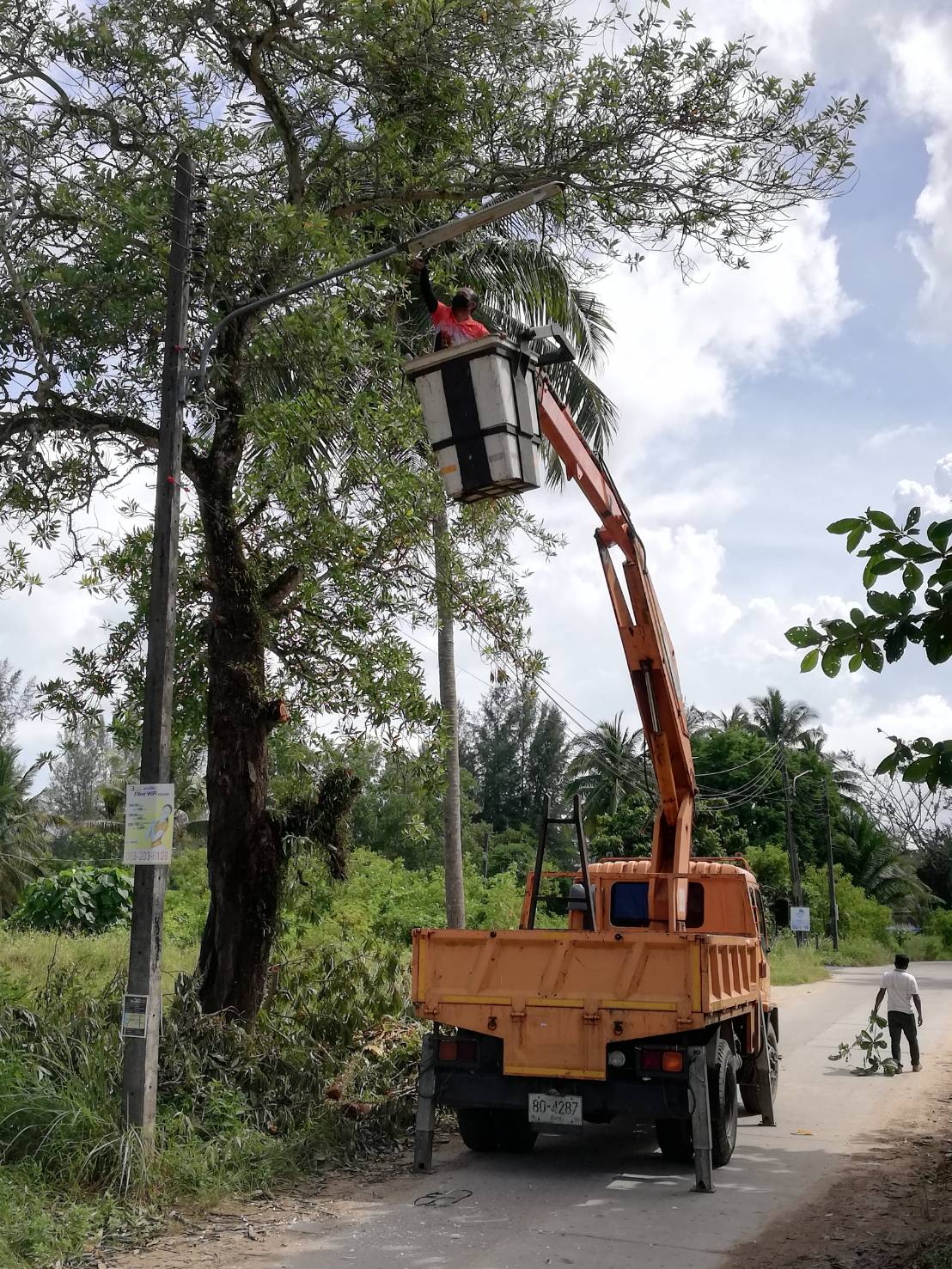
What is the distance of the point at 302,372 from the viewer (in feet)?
36.5

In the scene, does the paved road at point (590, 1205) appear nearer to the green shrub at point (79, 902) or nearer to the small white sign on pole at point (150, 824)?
the small white sign on pole at point (150, 824)

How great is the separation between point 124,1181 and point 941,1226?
5.19 m

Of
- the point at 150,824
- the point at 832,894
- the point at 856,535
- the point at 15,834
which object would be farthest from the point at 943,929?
the point at 856,535

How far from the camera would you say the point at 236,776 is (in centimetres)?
1172

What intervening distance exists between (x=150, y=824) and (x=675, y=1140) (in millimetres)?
4858

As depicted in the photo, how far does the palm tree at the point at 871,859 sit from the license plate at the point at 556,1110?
2199 inches

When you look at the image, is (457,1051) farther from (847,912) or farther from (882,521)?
(847,912)

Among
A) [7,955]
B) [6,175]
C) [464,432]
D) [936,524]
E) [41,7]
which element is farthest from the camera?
[7,955]

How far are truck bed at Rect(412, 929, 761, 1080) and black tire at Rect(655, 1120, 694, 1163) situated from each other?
3.03 ft

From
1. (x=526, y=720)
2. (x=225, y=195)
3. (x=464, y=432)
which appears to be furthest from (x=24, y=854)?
(x=526, y=720)

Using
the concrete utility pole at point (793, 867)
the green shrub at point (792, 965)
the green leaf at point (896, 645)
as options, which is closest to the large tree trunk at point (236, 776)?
the green leaf at point (896, 645)

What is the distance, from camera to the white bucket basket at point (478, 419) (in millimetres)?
8234

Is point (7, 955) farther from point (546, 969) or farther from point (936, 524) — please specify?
point (936, 524)

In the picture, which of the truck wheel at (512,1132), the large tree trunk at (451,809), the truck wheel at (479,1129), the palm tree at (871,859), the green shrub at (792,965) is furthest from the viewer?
the palm tree at (871,859)
